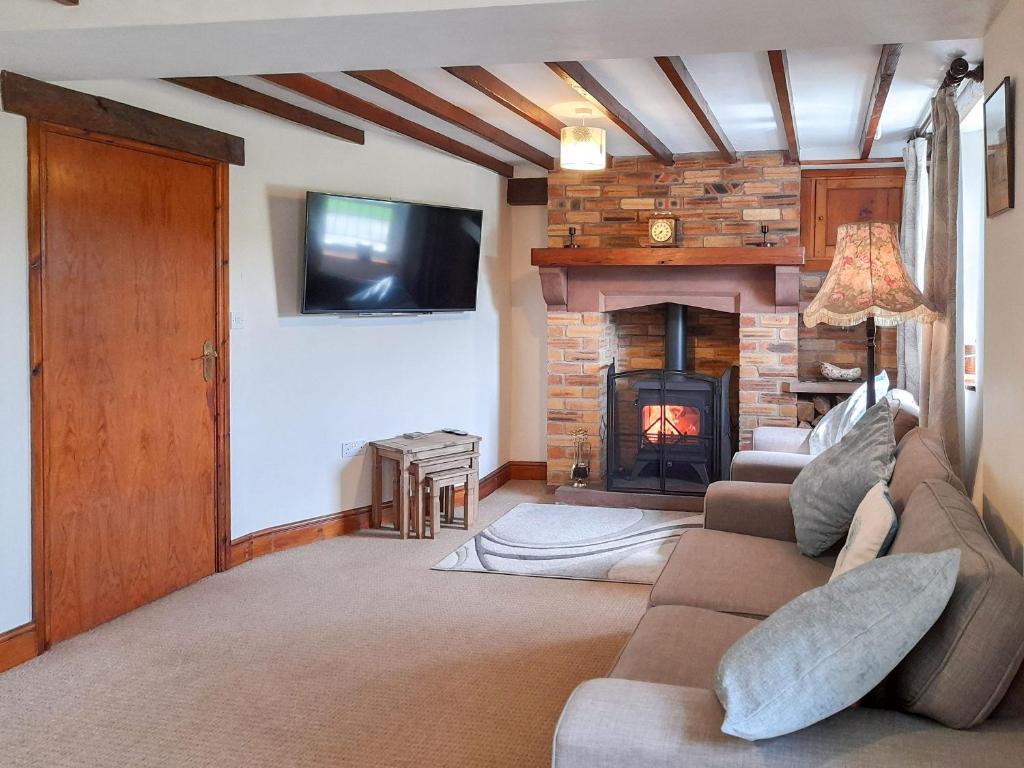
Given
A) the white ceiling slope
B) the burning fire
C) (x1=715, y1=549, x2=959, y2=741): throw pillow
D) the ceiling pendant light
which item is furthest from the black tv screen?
(x1=715, y1=549, x2=959, y2=741): throw pillow

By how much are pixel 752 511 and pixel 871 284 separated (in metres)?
0.98

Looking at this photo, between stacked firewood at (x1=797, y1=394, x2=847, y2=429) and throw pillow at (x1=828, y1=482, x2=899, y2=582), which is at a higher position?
stacked firewood at (x1=797, y1=394, x2=847, y2=429)

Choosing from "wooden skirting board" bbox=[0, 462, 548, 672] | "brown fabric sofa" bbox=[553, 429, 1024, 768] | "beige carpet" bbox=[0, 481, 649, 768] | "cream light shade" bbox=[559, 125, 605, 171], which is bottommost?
"beige carpet" bbox=[0, 481, 649, 768]

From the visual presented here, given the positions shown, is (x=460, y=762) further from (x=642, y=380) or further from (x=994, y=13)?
(x=642, y=380)

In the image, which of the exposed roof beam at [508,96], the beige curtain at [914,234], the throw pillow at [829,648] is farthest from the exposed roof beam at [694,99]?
the throw pillow at [829,648]

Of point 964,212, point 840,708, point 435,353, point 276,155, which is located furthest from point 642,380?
point 840,708

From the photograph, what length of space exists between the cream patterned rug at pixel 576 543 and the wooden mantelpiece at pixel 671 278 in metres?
1.39

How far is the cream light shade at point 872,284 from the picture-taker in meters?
3.50

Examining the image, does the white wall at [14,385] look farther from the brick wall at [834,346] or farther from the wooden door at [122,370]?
the brick wall at [834,346]

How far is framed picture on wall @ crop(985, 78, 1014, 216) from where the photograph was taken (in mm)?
2293

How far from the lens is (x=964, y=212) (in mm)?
4297

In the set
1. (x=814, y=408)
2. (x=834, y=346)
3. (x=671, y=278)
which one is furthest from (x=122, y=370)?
(x=834, y=346)

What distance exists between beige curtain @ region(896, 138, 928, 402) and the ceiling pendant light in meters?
1.59

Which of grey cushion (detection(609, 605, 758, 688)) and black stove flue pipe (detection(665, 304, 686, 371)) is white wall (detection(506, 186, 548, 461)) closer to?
Answer: black stove flue pipe (detection(665, 304, 686, 371))
